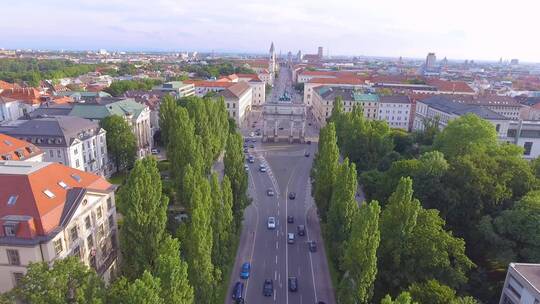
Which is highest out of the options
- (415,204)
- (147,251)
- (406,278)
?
(415,204)

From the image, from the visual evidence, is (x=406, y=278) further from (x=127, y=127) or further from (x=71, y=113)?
(x=71, y=113)

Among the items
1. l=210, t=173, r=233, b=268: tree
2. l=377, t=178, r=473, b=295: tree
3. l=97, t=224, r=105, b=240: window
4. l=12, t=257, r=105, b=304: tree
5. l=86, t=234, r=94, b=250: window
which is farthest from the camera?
l=97, t=224, r=105, b=240: window

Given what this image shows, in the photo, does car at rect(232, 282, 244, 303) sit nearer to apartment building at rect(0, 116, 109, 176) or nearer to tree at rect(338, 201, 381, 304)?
tree at rect(338, 201, 381, 304)

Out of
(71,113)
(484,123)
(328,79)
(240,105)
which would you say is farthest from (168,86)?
(484,123)

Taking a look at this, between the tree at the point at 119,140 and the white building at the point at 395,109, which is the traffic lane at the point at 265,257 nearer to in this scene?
the tree at the point at 119,140

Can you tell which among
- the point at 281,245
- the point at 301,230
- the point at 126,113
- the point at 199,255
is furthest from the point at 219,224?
the point at 126,113

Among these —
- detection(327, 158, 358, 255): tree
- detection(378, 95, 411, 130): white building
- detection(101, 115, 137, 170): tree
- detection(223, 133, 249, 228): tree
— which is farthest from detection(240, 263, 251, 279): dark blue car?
detection(378, 95, 411, 130): white building
